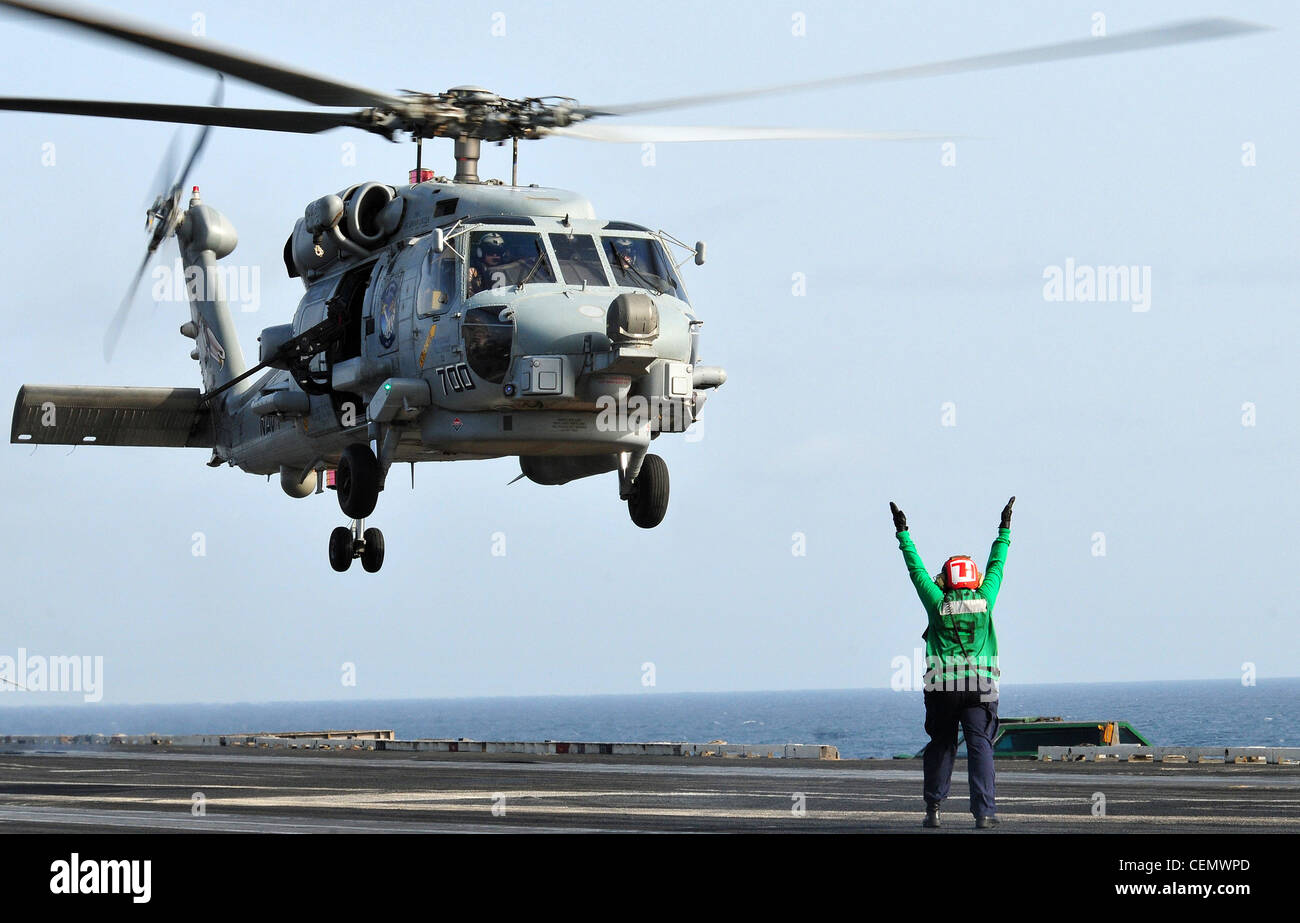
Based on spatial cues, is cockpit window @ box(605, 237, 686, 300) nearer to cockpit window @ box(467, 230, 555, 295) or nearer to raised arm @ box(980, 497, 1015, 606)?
cockpit window @ box(467, 230, 555, 295)

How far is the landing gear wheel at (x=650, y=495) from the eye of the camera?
22.0 meters

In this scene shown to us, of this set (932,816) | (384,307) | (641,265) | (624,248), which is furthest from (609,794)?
(384,307)

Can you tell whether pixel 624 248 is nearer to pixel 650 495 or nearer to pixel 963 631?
pixel 650 495

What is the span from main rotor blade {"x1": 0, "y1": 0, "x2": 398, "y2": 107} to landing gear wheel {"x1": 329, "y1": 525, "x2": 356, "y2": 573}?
799cm

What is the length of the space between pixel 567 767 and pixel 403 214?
7591 millimetres

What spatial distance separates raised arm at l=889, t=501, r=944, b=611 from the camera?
493 inches

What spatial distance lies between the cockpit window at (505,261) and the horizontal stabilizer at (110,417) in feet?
29.1

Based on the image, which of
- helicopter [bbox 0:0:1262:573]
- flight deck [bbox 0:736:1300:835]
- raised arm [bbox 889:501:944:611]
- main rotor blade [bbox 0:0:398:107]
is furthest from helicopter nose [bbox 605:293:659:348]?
raised arm [bbox 889:501:944:611]

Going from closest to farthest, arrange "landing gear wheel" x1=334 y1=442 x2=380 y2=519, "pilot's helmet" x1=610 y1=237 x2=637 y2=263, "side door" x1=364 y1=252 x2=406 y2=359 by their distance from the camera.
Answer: "pilot's helmet" x1=610 y1=237 x2=637 y2=263 < "side door" x1=364 y1=252 x2=406 y2=359 < "landing gear wheel" x1=334 y1=442 x2=380 y2=519

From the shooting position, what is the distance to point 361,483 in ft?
71.7

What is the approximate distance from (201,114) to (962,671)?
11.2 metres

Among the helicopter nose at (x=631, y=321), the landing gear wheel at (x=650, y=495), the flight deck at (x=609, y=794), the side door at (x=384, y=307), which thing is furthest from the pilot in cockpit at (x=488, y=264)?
the flight deck at (x=609, y=794)

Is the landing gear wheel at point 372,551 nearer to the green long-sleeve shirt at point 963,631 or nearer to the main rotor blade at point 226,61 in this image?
the main rotor blade at point 226,61
